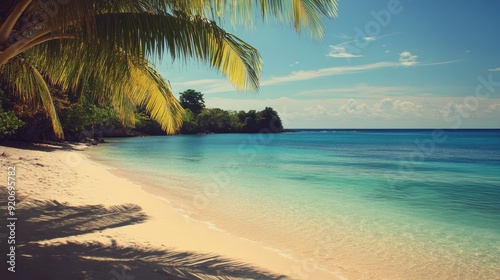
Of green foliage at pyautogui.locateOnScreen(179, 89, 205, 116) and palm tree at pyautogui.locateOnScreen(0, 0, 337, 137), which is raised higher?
green foliage at pyautogui.locateOnScreen(179, 89, 205, 116)

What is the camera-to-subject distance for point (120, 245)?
4.07 metres

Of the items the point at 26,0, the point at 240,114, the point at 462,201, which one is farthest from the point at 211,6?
the point at 240,114

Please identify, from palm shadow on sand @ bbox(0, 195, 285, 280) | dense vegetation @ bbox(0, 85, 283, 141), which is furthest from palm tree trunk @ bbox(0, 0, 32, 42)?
palm shadow on sand @ bbox(0, 195, 285, 280)

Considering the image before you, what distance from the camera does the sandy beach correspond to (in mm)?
3145

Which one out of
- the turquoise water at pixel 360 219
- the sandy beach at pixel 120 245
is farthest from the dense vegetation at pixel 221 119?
the sandy beach at pixel 120 245

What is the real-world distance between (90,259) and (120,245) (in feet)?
2.37

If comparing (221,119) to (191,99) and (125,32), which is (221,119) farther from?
(125,32)

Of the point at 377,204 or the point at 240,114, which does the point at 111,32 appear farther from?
the point at 240,114

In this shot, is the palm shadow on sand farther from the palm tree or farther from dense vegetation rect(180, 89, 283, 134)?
dense vegetation rect(180, 89, 283, 134)

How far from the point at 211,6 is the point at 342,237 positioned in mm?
4276

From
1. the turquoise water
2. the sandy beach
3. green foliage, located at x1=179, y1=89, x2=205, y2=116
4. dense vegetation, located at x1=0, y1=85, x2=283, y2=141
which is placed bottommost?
the turquoise water

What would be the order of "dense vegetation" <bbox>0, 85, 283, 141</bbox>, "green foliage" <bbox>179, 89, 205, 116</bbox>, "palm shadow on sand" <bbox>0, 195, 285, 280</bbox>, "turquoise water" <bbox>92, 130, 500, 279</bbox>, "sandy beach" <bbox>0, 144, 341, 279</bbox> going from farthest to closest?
"green foliage" <bbox>179, 89, 205, 116</bbox>, "dense vegetation" <bbox>0, 85, 283, 141</bbox>, "turquoise water" <bbox>92, 130, 500, 279</bbox>, "sandy beach" <bbox>0, 144, 341, 279</bbox>, "palm shadow on sand" <bbox>0, 195, 285, 280</bbox>

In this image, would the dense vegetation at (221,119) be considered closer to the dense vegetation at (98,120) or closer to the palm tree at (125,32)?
the dense vegetation at (98,120)

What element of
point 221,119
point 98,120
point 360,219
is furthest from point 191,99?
point 360,219
